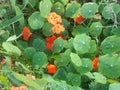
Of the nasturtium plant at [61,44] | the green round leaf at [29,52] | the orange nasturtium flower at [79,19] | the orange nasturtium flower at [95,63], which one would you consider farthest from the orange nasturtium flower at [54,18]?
the orange nasturtium flower at [95,63]

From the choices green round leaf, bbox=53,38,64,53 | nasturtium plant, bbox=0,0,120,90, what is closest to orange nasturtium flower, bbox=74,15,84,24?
nasturtium plant, bbox=0,0,120,90

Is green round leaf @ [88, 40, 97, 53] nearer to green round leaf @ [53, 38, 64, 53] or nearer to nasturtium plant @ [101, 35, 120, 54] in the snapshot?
nasturtium plant @ [101, 35, 120, 54]

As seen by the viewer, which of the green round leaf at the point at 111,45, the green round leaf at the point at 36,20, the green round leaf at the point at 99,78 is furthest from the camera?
the green round leaf at the point at 36,20

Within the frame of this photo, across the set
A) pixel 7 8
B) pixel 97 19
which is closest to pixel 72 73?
pixel 97 19

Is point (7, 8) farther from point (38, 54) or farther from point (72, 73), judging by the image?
point (72, 73)

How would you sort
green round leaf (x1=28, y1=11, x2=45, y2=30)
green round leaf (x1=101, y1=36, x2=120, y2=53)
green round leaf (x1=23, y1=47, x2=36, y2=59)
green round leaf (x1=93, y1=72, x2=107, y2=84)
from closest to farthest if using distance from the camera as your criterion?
green round leaf (x1=93, y1=72, x2=107, y2=84)
green round leaf (x1=101, y1=36, x2=120, y2=53)
green round leaf (x1=23, y1=47, x2=36, y2=59)
green round leaf (x1=28, y1=11, x2=45, y2=30)

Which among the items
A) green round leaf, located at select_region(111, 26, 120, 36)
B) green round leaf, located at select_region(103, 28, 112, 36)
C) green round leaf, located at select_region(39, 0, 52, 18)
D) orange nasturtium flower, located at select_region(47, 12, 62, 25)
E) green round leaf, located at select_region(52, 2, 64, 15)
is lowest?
green round leaf, located at select_region(103, 28, 112, 36)

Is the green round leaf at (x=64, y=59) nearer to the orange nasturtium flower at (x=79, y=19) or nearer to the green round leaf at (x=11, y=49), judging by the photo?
the green round leaf at (x=11, y=49)
